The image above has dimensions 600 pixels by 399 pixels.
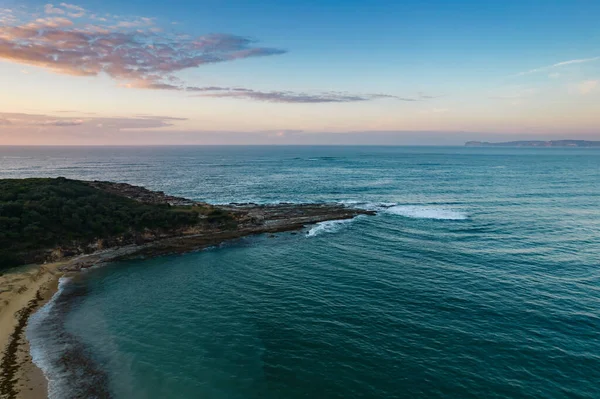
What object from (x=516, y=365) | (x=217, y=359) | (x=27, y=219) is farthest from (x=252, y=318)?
(x=27, y=219)

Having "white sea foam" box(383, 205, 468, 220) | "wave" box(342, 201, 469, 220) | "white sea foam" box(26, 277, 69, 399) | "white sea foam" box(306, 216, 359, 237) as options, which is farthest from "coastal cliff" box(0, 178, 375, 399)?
"white sea foam" box(383, 205, 468, 220)

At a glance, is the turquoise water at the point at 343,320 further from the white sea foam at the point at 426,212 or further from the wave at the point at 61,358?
the white sea foam at the point at 426,212

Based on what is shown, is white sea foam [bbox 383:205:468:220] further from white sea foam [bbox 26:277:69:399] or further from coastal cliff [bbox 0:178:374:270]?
white sea foam [bbox 26:277:69:399]

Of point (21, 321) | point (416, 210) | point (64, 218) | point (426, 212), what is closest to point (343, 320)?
point (21, 321)

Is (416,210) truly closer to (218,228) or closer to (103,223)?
(218,228)

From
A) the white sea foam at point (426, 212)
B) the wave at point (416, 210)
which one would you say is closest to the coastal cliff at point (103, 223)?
the wave at point (416, 210)
